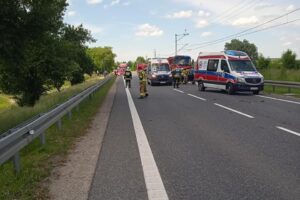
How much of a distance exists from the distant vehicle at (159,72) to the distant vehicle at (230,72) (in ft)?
33.4

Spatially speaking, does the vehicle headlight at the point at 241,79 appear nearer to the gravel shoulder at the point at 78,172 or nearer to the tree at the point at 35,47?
the tree at the point at 35,47

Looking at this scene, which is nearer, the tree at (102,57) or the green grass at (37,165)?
the green grass at (37,165)

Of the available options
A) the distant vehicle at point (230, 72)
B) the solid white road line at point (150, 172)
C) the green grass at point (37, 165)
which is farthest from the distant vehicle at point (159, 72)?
the solid white road line at point (150, 172)

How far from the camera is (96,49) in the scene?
520 ft

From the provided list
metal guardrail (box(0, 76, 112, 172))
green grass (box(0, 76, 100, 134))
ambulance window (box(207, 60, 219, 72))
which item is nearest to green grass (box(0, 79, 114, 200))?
metal guardrail (box(0, 76, 112, 172))

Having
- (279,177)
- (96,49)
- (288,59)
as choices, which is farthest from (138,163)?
(96,49)

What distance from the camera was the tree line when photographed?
15.9m

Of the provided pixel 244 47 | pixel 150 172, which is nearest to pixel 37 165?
pixel 150 172

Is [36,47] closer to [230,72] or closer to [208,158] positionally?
[230,72]

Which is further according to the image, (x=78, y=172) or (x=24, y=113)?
(x=24, y=113)

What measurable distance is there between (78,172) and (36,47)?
15.6 m

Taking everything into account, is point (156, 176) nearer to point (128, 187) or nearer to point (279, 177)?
point (128, 187)

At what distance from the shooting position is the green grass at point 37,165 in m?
5.18

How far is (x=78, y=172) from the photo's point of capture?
20.5ft
